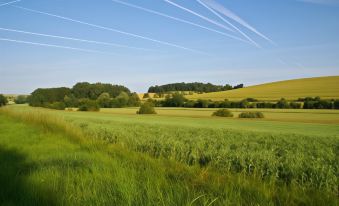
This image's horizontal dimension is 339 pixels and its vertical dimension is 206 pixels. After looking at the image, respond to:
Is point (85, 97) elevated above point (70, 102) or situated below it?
above

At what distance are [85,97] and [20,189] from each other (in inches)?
3396

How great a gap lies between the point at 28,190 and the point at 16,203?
2.07 ft

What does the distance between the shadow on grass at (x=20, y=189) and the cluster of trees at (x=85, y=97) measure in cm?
5842

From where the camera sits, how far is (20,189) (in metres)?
5.65

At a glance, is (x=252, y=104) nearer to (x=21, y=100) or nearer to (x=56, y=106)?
(x=56, y=106)

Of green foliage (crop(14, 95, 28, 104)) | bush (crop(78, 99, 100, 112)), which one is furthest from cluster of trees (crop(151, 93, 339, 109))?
green foliage (crop(14, 95, 28, 104))

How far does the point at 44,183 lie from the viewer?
6082 mm

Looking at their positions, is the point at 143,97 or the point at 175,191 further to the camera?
the point at 143,97

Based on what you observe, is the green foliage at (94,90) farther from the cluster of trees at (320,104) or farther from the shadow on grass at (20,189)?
the shadow on grass at (20,189)

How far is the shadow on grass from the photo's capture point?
5.02 m

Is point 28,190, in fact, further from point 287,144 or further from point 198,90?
point 198,90

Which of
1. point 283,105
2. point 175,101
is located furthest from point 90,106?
point 283,105

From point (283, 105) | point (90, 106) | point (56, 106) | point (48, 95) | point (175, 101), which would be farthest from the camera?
point (48, 95)

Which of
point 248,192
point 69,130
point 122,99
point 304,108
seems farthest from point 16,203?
point 122,99
